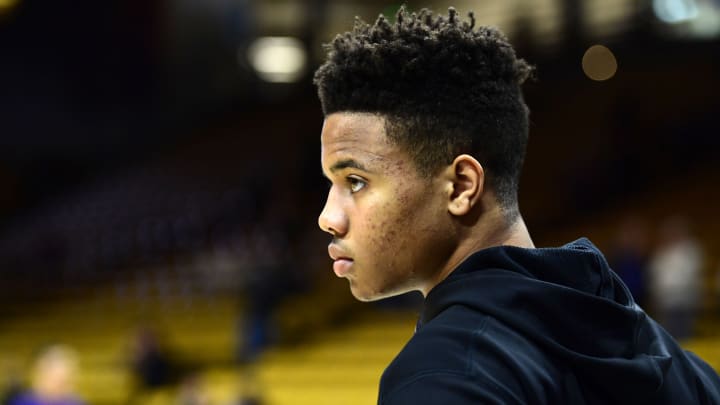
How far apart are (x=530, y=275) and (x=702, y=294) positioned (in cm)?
860

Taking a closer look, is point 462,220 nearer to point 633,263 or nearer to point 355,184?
point 355,184

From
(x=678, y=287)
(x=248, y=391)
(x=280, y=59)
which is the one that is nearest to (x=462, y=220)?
(x=678, y=287)

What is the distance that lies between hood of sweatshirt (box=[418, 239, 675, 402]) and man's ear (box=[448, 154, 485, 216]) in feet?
0.24

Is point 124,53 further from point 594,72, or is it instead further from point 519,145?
point 519,145

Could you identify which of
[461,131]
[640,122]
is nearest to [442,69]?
[461,131]

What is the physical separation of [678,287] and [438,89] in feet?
25.0

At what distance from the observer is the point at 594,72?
615 inches

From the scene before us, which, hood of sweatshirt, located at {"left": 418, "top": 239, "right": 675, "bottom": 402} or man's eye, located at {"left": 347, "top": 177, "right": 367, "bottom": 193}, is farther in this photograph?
man's eye, located at {"left": 347, "top": 177, "right": 367, "bottom": 193}

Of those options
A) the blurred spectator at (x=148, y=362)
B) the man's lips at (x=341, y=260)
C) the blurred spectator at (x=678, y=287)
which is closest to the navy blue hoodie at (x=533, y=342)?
the man's lips at (x=341, y=260)

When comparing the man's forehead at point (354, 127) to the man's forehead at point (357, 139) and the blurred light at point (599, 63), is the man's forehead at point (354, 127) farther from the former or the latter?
the blurred light at point (599, 63)

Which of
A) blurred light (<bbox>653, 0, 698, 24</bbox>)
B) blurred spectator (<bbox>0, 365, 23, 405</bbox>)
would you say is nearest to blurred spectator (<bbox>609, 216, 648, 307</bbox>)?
blurred spectator (<bbox>0, 365, 23, 405</bbox>)

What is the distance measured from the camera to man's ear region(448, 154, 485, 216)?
1291mm

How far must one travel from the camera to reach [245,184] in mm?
14805

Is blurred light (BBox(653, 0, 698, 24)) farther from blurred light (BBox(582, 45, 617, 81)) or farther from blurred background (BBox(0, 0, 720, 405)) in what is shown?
blurred light (BBox(582, 45, 617, 81))
